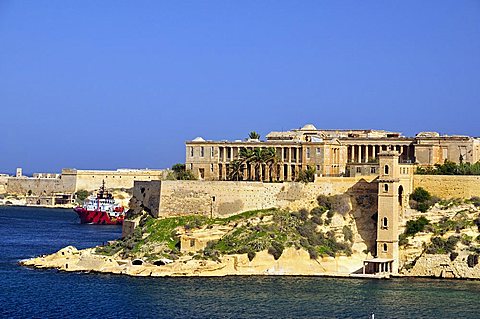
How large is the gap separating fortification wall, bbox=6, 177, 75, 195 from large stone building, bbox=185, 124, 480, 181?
58.0 m

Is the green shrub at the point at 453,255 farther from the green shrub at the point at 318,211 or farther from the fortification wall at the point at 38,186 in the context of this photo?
the fortification wall at the point at 38,186

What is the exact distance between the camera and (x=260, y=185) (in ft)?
192

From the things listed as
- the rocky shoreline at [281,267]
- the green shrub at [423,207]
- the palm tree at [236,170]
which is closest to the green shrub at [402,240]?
the rocky shoreline at [281,267]

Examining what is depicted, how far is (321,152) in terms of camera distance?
6400 centimetres

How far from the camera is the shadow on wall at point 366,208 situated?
55906 mm

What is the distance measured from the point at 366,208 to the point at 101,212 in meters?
44.1

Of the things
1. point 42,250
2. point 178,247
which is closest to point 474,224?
point 178,247

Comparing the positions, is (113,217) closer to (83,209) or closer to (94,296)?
(83,209)

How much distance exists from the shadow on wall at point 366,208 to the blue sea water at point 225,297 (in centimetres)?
411

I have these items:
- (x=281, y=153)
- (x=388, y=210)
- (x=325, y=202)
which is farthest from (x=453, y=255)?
(x=281, y=153)

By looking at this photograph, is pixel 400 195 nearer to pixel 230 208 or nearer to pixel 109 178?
pixel 230 208

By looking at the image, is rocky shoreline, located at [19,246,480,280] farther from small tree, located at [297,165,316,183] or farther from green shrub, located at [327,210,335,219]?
small tree, located at [297,165,316,183]

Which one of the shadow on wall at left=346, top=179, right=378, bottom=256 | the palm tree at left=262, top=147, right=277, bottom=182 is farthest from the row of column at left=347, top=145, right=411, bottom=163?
the shadow on wall at left=346, top=179, right=378, bottom=256

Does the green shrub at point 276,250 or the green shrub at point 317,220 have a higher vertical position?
the green shrub at point 317,220
